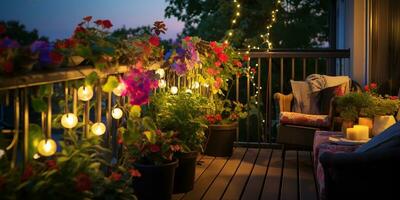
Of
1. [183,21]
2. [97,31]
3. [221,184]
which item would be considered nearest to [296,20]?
[183,21]

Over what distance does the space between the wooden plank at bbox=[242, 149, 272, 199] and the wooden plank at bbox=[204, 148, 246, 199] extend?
17 centimetres

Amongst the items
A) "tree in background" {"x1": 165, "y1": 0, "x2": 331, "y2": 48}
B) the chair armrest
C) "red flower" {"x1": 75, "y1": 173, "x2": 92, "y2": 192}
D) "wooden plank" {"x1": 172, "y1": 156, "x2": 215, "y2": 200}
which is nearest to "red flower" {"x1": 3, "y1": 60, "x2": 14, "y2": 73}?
"red flower" {"x1": 75, "y1": 173, "x2": 92, "y2": 192}

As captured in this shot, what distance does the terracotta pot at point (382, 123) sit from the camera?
3857 mm

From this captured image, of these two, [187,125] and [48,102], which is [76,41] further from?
[187,125]

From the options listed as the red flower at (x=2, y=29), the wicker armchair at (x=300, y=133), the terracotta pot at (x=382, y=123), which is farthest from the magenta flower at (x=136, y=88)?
the wicker armchair at (x=300, y=133)

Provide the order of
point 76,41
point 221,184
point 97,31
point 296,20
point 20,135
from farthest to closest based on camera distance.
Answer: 1. point 296,20
2. point 221,184
3. point 97,31
4. point 76,41
5. point 20,135

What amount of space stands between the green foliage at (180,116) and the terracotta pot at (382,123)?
142 centimetres

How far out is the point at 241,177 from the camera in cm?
405

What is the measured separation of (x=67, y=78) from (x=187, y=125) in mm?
1493

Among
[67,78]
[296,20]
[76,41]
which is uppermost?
[296,20]

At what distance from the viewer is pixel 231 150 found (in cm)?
490

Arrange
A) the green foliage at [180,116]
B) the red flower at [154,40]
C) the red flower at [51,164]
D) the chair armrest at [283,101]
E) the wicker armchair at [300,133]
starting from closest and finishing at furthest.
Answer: the red flower at [51,164], the red flower at [154,40], the green foliage at [180,116], the wicker armchair at [300,133], the chair armrest at [283,101]

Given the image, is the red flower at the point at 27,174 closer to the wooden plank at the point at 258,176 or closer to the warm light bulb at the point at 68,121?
the warm light bulb at the point at 68,121

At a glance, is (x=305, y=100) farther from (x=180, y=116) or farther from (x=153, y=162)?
(x=153, y=162)
